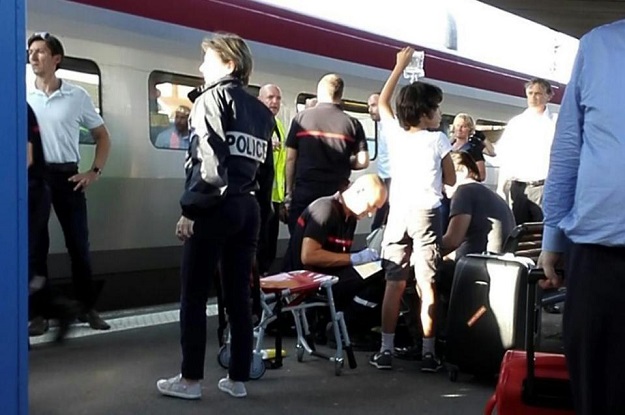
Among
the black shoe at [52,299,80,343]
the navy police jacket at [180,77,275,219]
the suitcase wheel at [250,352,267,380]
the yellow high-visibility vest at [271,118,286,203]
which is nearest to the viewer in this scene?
the black shoe at [52,299,80,343]

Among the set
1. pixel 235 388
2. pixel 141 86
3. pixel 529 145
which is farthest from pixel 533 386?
pixel 141 86

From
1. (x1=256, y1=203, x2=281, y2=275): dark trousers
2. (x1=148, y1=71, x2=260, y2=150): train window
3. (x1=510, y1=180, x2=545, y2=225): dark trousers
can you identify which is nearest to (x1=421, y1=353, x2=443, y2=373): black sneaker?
(x1=256, y1=203, x2=281, y2=275): dark trousers

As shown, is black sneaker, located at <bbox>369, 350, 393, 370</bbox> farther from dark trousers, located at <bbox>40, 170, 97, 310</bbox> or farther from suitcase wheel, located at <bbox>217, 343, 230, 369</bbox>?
dark trousers, located at <bbox>40, 170, 97, 310</bbox>

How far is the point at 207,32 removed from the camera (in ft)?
22.6

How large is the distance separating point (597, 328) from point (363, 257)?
3.13 metres

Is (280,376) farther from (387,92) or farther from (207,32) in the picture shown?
(207,32)

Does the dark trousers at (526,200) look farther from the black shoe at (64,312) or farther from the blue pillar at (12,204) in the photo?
the blue pillar at (12,204)

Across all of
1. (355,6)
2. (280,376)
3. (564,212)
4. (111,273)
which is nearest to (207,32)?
(111,273)

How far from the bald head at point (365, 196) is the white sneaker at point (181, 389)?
1441 millimetres

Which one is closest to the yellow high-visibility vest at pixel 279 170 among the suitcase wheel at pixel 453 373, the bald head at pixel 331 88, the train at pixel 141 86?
the train at pixel 141 86

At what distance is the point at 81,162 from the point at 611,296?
4826 mm

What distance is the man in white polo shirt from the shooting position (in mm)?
5438

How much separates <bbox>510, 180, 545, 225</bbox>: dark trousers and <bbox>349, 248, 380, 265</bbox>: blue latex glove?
6.62 ft

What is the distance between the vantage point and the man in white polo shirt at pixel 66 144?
5.44 meters
